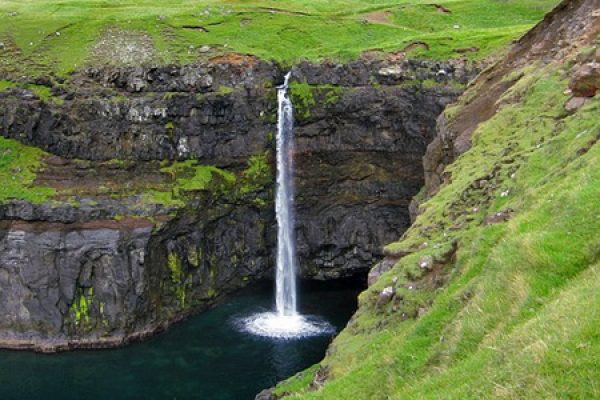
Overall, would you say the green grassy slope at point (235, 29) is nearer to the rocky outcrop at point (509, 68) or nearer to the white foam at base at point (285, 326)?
the rocky outcrop at point (509, 68)

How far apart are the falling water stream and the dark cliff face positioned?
2.57 feet

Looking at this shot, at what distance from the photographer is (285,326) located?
46438 millimetres

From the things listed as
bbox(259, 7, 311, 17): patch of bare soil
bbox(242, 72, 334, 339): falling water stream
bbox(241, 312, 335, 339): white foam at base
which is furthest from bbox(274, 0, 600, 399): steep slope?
bbox(259, 7, 311, 17): patch of bare soil

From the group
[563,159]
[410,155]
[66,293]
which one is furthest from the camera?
[410,155]

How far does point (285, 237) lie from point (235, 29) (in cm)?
2150

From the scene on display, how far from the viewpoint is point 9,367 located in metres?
41.0

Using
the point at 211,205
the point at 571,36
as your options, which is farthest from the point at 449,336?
the point at 211,205

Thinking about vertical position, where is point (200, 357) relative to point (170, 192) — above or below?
below

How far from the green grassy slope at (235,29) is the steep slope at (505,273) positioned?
91.8 feet

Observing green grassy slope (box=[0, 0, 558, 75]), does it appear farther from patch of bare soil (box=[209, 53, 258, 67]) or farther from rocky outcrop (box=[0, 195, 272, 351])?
rocky outcrop (box=[0, 195, 272, 351])

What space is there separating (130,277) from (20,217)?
934cm

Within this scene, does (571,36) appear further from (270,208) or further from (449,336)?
(270,208)

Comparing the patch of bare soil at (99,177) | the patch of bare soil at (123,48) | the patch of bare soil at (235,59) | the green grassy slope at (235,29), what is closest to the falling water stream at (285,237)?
the patch of bare soil at (235,59)

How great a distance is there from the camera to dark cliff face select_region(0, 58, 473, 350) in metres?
44.6
